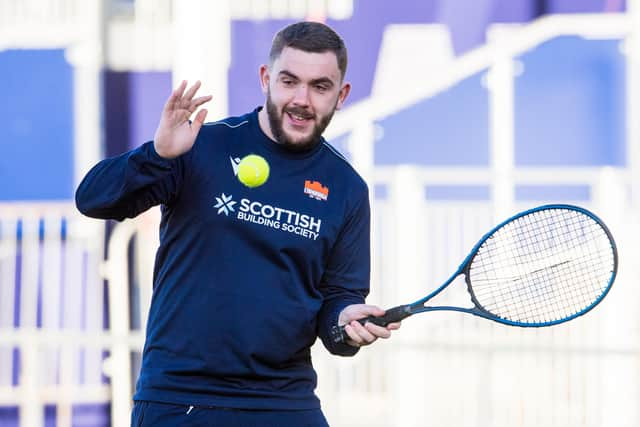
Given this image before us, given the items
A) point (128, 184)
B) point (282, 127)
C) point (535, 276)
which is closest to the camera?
point (128, 184)

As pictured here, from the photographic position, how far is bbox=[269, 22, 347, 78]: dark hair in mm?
3221

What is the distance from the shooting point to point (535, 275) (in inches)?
142

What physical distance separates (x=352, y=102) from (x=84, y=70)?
1.32 metres

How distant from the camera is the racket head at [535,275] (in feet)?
11.1

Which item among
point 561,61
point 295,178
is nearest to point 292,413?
point 295,178

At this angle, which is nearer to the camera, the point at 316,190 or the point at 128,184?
the point at 128,184

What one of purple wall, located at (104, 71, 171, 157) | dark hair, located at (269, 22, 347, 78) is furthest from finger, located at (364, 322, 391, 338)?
purple wall, located at (104, 71, 171, 157)

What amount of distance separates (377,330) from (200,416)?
521 millimetres

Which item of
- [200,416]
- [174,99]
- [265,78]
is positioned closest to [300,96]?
[265,78]

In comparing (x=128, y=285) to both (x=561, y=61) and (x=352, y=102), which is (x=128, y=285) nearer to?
(x=352, y=102)

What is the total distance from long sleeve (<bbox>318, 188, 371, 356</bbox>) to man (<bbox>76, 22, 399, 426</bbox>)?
17mm

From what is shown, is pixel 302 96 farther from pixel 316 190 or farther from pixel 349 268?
pixel 349 268

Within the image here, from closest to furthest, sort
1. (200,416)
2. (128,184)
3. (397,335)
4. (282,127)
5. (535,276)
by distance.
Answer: (128,184) → (200,416) → (282,127) → (535,276) → (397,335)

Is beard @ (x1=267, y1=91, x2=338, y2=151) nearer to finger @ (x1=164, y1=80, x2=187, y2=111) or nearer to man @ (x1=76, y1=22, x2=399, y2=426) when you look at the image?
man @ (x1=76, y1=22, x2=399, y2=426)
